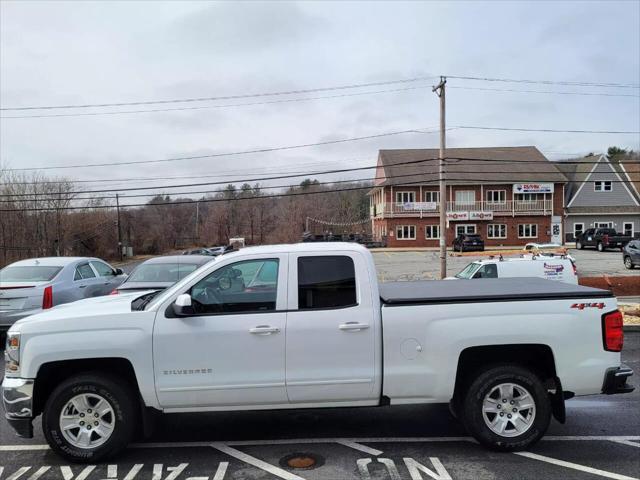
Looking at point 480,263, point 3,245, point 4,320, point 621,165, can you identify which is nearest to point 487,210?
point 621,165

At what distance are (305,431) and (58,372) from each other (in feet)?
7.85

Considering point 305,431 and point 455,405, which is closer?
point 455,405

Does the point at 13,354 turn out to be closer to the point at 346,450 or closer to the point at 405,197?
the point at 346,450

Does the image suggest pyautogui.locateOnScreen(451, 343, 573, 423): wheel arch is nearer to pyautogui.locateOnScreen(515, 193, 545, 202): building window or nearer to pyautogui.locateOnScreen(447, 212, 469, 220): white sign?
pyautogui.locateOnScreen(447, 212, 469, 220): white sign

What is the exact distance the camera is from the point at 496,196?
184 feet

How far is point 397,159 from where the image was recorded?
186 ft

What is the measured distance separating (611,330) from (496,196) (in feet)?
179

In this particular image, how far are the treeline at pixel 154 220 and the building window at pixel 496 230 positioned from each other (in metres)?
15.3

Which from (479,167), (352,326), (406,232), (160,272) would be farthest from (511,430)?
(479,167)

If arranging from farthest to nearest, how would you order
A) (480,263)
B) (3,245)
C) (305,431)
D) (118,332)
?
(3,245)
(480,263)
(305,431)
(118,332)

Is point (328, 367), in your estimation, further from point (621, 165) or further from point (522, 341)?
point (621, 165)

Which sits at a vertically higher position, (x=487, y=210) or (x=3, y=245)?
(x=487, y=210)

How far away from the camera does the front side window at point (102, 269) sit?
37.6 feet

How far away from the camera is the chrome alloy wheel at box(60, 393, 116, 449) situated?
14.3 feet
